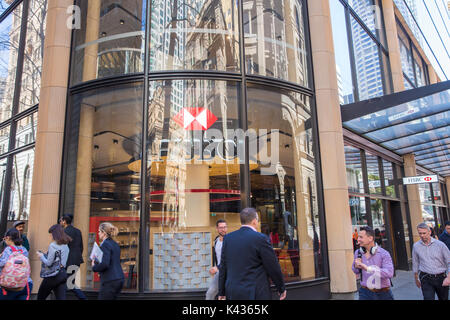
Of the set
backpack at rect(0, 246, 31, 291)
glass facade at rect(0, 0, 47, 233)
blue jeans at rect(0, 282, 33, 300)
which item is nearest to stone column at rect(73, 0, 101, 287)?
blue jeans at rect(0, 282, 33, 300)

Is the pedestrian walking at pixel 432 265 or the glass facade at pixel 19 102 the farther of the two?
the glass facade at pixel 19 102

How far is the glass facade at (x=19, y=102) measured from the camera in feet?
33.5

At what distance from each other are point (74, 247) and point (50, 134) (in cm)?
274

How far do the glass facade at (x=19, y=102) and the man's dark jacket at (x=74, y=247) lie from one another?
389 centimetres

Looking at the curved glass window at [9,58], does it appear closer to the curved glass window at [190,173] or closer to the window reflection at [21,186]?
the window reflection at [21,186]

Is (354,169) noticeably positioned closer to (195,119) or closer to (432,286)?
(432,286)

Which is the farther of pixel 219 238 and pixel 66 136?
pixel 66 136

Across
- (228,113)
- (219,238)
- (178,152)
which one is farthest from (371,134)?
(219,238)

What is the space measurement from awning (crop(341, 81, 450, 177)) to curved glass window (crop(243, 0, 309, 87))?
66.1 inches

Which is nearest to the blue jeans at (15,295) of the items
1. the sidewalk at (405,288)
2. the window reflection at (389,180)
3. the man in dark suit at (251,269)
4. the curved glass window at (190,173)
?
the curved glass window at (190,173)

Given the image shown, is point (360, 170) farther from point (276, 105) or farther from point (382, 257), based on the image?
point (382, 257)
